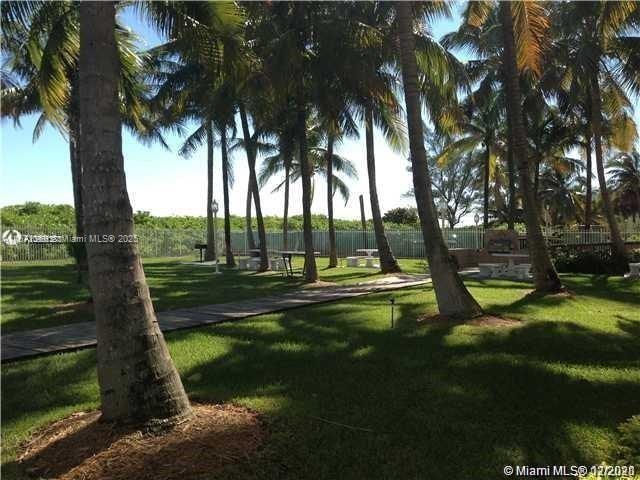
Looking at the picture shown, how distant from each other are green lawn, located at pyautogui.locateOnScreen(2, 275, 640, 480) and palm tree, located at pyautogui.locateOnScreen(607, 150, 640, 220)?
49913mm

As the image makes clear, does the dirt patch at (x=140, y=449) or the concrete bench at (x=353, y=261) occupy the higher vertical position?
the concrete bench at (x=353, y=261)

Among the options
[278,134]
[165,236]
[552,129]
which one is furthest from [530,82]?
[165,236]

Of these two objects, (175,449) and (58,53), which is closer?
(175,449)

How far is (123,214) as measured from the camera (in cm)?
415

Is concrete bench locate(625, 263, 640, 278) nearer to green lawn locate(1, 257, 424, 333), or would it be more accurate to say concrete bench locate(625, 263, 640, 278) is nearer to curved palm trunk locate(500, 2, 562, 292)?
curved palm trunk locate(500, 2, 562, 292)

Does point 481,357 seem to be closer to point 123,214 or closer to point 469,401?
point 469,401

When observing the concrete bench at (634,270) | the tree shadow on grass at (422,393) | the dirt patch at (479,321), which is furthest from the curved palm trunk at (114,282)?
the concrete bench at (634,270)

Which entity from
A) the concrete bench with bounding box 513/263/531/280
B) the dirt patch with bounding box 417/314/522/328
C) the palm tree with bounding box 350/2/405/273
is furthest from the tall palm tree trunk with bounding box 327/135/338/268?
the dirt patch with bounding box 417/314/522/328

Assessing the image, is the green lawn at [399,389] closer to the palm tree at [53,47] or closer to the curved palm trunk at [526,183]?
the curved palm trunk at [526,183]

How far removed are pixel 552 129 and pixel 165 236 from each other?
2353cm

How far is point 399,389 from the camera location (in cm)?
546

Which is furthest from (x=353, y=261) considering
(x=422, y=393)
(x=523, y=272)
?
(x=422, y=393)

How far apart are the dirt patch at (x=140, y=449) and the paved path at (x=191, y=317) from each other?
9.91ft

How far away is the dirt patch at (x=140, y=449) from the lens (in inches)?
144
